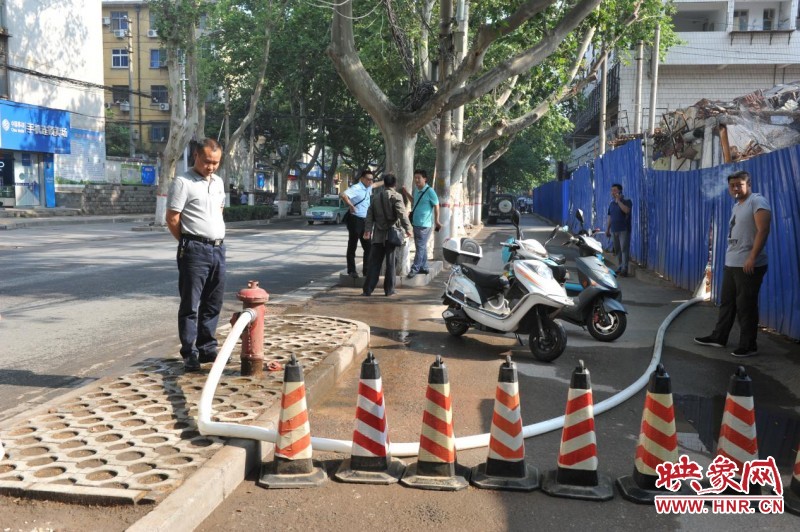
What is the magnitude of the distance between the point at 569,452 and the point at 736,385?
3.01 ft

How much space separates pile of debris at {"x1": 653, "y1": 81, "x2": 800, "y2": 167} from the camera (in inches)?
514

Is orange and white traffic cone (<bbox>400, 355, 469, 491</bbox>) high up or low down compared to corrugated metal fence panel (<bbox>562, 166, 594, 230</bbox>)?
down

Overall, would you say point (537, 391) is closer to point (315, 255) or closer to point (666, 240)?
point (666, 240)

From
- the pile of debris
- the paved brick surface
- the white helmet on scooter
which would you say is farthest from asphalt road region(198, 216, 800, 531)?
the pile of debris

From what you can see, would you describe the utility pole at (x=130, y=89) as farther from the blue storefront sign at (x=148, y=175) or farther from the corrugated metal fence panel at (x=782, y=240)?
the corrugated metal fence panel at (x=782, y=240)

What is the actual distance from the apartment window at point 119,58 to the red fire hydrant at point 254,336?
52.9m

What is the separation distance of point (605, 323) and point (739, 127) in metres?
7.83

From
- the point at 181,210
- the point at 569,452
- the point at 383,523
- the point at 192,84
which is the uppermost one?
the point at 192,84

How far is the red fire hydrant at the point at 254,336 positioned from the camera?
17.1ft

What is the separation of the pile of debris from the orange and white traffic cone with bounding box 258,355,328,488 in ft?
37.3

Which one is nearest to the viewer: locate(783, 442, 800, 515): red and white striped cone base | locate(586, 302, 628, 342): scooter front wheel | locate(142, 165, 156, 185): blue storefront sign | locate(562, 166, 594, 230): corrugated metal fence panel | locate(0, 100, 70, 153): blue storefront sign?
locate(783, 442, 800, 515): red and white striped cone base

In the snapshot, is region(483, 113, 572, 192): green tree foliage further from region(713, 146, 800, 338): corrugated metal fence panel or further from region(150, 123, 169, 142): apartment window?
region(713, 146, 800, 338): corrugated metal fence panel

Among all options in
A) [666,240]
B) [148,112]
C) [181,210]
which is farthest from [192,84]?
[148,112]

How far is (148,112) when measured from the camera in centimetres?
5275
